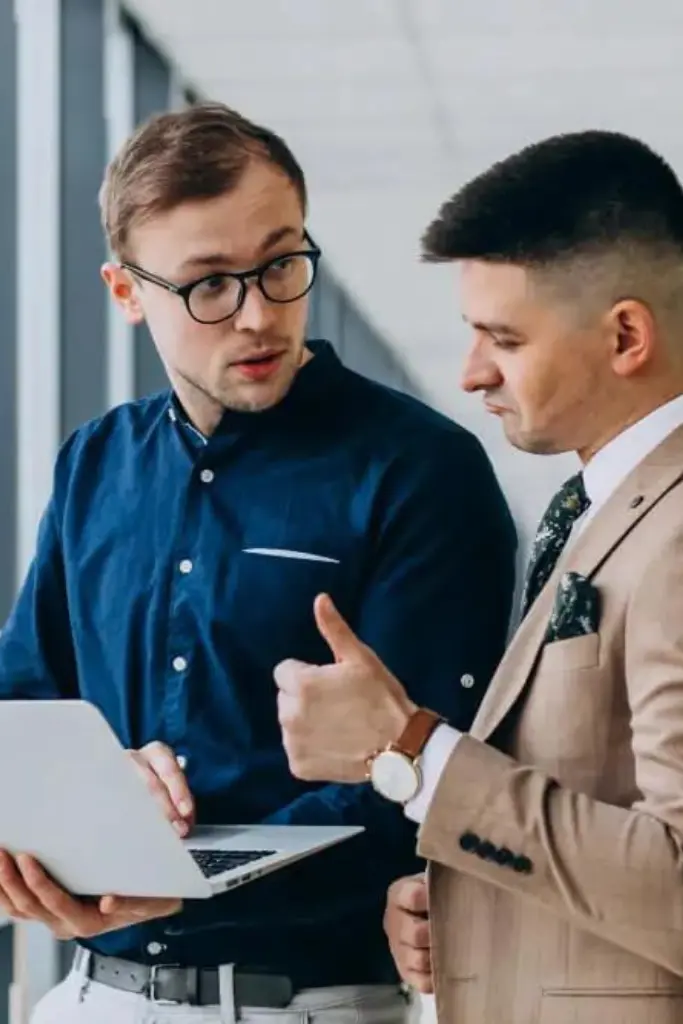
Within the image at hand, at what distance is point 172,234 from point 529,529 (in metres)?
0.53

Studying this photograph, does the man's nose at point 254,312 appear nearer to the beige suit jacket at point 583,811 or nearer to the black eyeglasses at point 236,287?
the black eyeglasses at point 236,287

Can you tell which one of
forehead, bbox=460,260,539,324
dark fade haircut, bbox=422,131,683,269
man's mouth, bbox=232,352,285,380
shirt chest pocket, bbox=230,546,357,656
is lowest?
shirt chest pocket, bbox=230,546,357,656

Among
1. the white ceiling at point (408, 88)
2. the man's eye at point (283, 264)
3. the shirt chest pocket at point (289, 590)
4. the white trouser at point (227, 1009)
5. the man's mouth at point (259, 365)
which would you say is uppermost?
the white ceiling at point (408, 88)

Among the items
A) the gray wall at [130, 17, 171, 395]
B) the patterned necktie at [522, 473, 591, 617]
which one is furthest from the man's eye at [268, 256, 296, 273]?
the gray wall at [130, 17, 171, 395]

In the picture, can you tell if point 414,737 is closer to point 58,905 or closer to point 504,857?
point 504,857

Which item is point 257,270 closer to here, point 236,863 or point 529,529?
point 529,529

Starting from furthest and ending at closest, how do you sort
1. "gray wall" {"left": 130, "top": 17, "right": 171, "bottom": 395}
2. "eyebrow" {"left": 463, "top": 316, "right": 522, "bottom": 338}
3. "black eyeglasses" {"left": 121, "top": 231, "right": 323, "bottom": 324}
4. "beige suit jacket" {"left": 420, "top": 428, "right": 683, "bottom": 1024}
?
"gray wall" {"left": 130, "top": 17, "right": 171, "bottom": 395} < "black eyeglasses" {"left": 121, "top": 231, "right": 323, "bottom": 324} < "eyebrow" {"left": 463, "top": 316, "right": 522, "bottom": 338} < "beige suit jacket" {"left": 420, "top": 428, "right": 683, "bottom": 1024}

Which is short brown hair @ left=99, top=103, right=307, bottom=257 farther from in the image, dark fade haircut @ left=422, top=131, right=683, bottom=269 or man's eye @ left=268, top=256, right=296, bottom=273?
dark fade haircut @ left=422, top=131, right=683, bottom=269

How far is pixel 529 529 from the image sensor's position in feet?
6.10

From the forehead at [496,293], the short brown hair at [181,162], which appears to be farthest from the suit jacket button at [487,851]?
the short brown hair at [181,162]

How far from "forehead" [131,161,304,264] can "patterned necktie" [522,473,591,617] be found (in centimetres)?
50

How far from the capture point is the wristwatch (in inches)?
49.9

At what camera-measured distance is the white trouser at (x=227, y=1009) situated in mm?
1639

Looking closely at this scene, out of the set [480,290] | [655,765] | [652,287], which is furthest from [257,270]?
[655,765]
